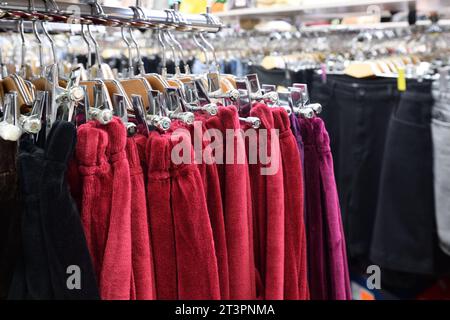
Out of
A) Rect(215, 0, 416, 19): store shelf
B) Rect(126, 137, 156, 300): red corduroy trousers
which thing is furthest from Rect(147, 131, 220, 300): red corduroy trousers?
Rect(215, 0, 416, 19): store shelf

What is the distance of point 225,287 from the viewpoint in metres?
0.67

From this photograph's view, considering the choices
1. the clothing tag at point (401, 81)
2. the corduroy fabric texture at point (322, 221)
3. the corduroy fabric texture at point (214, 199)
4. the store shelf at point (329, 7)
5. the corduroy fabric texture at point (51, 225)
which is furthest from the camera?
the store shelf at point (329, 7)

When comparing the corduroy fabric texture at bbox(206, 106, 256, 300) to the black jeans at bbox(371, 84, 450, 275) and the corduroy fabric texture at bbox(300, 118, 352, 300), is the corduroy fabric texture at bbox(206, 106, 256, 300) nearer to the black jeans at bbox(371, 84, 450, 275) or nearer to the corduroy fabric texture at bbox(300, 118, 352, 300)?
the corduroy fabric texture at bbox(300, 118, 352, 300)

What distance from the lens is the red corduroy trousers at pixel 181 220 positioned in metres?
0.61

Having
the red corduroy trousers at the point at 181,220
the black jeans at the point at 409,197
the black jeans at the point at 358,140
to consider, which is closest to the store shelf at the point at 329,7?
the black jeans at the point at 358,140

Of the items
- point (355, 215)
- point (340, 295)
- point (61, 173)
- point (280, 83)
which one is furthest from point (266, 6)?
point (61, 173)

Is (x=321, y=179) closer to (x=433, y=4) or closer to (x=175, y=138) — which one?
(x=175, y=138)

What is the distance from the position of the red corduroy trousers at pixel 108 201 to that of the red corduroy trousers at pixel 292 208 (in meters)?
0.28

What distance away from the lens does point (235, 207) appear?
26.6 inches

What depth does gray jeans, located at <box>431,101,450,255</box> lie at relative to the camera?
40.7 inches

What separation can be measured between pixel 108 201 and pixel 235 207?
7.9 inches

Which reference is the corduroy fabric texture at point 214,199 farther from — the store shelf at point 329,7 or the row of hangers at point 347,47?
the store shelf at point 329,7

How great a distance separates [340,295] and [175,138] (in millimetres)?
440

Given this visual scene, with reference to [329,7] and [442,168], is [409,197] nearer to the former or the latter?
[442,168]
